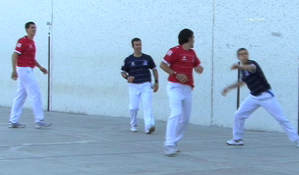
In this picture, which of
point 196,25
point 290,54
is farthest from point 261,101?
point 196,25

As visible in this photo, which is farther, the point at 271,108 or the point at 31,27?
the point at 31,27

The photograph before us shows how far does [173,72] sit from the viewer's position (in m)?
9.55

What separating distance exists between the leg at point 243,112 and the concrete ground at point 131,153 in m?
0.32

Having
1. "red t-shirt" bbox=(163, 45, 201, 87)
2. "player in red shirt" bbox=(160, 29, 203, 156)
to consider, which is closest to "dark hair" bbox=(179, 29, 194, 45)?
"player in red shirt" bbox=(160, 29, 203, 156)

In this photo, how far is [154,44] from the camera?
1484 cm

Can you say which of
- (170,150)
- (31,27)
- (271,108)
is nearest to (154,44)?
(31,27)

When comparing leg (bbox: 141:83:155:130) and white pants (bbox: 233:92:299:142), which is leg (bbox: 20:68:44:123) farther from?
white pants (bbox: 233:92:299:142)

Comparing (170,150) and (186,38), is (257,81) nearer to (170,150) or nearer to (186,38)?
(186,38)

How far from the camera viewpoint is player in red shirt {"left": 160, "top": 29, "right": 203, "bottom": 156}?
9.50 meters

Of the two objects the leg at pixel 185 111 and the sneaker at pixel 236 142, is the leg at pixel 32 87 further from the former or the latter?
the sneaker at pixel 236 142

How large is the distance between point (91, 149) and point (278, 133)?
4.44 metres

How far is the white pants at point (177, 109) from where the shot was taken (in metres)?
9.50

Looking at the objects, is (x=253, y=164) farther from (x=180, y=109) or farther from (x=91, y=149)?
(x=91, y=149)

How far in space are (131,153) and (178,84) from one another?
1278 millimetres
